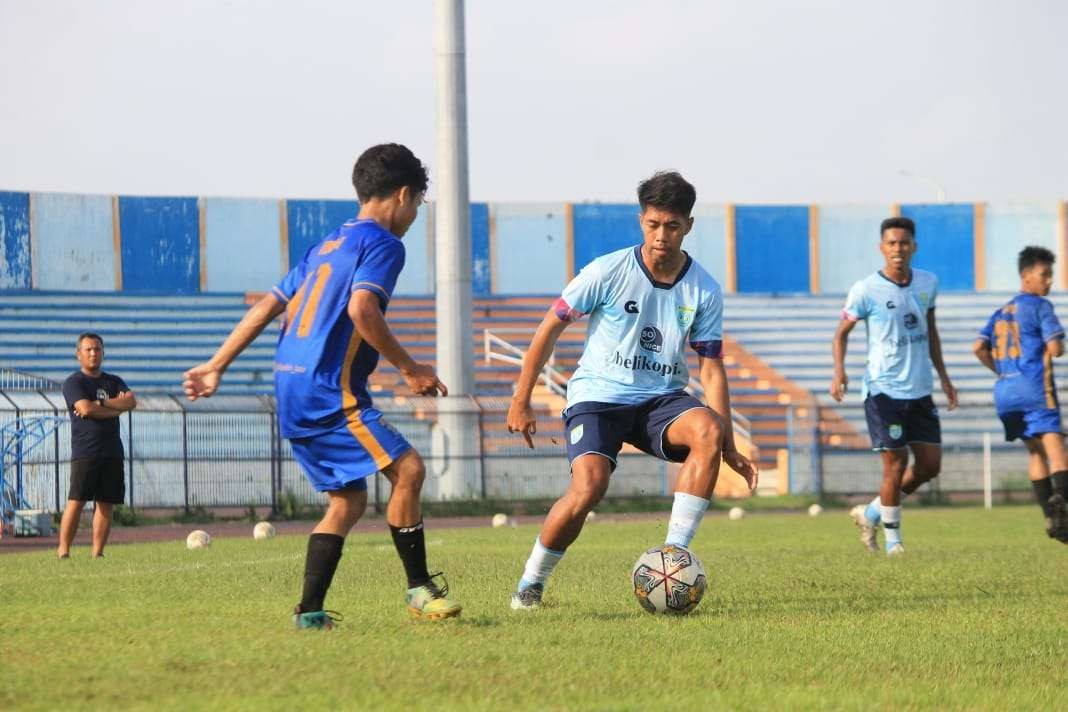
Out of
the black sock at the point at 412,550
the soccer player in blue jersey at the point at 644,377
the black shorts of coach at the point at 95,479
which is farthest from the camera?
the black shorts of coach at the point at 95,479

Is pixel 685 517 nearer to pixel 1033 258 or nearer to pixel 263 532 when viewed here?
pixel 1033 258

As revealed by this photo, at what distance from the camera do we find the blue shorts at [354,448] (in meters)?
6.67

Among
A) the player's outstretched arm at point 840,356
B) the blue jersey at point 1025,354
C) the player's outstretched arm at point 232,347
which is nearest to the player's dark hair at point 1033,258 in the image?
the blue jersey at point 1025,354

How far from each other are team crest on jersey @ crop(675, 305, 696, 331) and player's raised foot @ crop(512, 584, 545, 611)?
1.44 meters

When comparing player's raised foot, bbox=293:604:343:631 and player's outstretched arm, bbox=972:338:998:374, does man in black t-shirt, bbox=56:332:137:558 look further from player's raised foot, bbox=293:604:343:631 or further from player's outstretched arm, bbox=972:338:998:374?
player's raised foot, bbox=293:604:343:631

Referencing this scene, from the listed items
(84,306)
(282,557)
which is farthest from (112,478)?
(84,306)

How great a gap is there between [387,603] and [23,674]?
2.78 meters

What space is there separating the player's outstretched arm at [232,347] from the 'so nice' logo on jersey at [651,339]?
1925 mm

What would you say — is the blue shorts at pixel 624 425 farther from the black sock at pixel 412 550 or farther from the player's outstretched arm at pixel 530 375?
the black sock at pixel 412 550

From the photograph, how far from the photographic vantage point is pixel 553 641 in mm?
6414

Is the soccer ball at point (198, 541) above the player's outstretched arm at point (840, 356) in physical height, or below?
below

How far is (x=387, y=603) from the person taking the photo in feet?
26.5

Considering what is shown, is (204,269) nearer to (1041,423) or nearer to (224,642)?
(1041,423)

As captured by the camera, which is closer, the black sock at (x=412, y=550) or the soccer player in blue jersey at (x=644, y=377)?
the black sock at (x=412, y=550)
